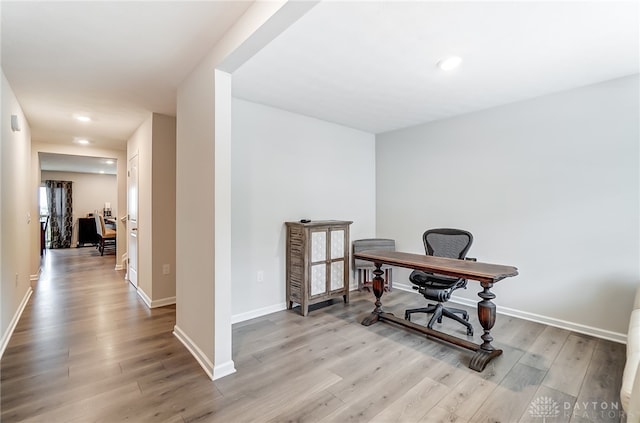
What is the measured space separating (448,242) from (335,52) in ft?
7.18

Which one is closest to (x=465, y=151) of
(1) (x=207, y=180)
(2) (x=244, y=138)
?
(2) (x=244, y=138)

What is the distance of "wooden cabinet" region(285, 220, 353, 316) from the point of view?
3346mm

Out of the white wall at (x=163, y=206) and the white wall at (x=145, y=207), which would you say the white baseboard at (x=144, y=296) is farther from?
the white wall at (x=163, y=206)

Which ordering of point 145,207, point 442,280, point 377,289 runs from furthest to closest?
point 145,207 → point 377,289 → point 442,280

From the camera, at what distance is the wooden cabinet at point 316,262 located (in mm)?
3346

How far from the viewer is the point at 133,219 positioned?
451 cm

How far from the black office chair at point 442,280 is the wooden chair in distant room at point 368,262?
1.01 m

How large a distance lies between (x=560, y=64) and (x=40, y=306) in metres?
5.91

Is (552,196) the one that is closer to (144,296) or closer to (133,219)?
(144,296)

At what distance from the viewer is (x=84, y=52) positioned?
2.17 m

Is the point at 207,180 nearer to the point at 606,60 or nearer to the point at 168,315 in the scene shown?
the point at 168,315

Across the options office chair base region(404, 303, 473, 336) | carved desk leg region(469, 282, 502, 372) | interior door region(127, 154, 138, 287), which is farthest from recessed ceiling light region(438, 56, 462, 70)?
interior door region(127, 154, 138, 287)

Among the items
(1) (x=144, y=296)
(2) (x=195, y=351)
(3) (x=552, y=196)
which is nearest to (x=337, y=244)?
(2) (x=195, y=351)

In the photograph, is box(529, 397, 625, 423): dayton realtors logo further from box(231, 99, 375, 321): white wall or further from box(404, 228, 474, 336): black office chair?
box(231, 99, 375, 321): white wall
